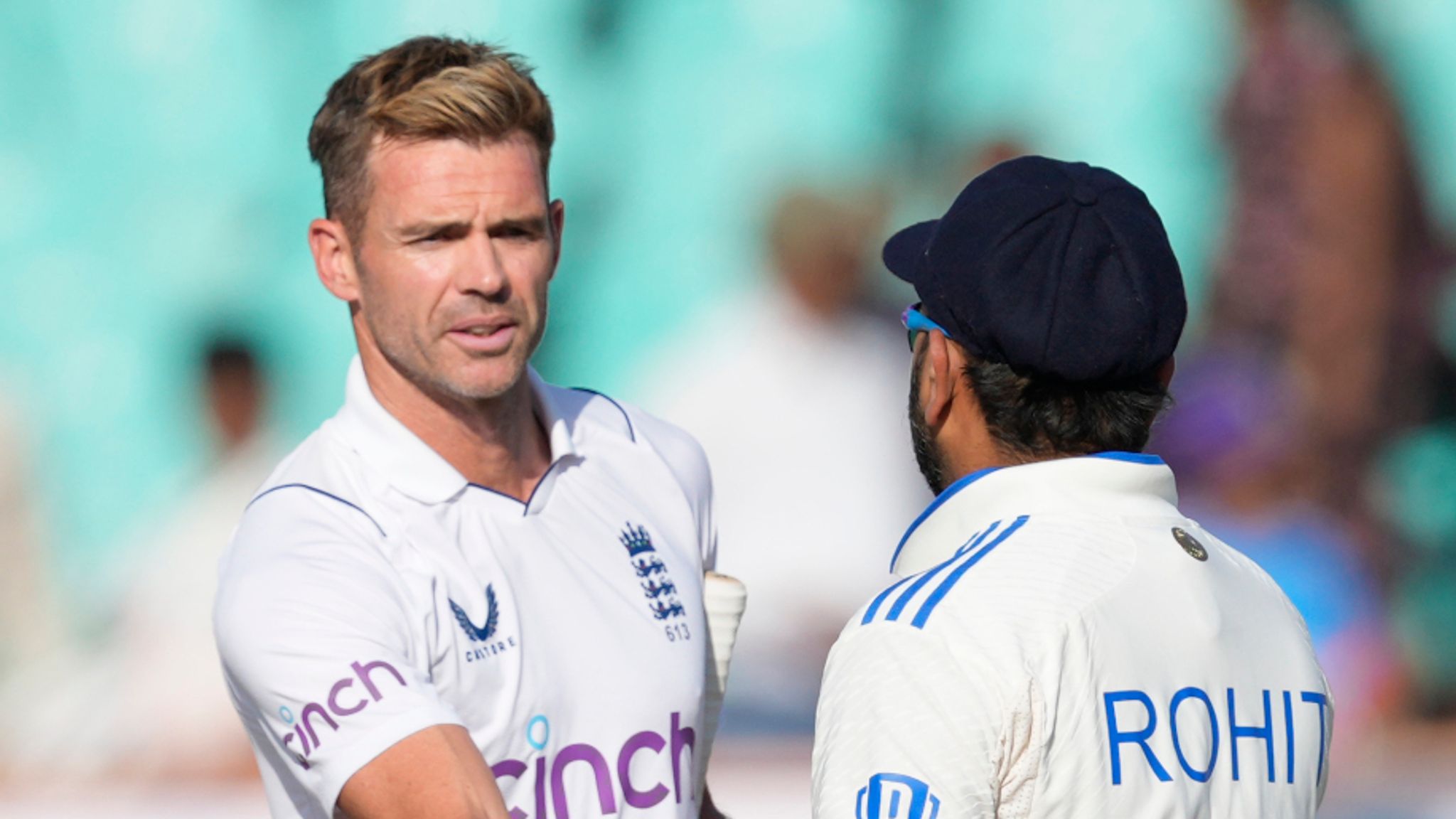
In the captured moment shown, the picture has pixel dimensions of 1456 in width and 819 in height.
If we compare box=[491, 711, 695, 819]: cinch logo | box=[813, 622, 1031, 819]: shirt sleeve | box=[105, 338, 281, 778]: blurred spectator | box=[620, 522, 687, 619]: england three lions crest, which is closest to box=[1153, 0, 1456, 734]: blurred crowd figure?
box=[105, 338, 281, 778]: blurred spectator

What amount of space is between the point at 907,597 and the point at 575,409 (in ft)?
3.22

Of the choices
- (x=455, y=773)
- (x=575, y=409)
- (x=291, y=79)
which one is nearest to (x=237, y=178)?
(x=291, y=79)

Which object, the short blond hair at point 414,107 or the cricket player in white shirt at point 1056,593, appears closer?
the cricket player in white shirt at point 1056,593

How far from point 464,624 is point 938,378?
2.15 ft

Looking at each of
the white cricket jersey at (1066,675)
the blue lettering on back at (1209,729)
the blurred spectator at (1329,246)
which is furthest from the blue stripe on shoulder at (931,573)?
the blurred spectator at (1329,246)

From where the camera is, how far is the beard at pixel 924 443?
167 cm

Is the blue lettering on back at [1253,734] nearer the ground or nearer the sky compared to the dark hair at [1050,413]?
nearer the ground

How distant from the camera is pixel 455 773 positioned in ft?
5.80

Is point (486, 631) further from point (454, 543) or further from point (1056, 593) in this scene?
point (1056, 593)

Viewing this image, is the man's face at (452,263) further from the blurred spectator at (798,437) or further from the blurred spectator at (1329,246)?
the blurred spectator at (1329,246)

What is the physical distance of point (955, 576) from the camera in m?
1.50

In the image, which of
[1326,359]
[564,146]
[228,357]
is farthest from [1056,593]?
[1326,359]

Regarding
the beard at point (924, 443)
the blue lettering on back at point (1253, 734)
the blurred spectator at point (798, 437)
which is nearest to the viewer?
the blue lettering on back at point (1253, 734)

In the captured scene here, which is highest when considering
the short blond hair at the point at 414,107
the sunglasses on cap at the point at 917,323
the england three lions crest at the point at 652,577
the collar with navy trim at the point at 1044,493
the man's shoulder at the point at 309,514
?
the short blond hair at the point at 414,107
